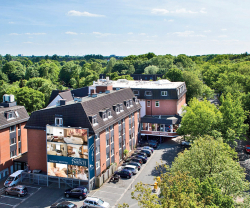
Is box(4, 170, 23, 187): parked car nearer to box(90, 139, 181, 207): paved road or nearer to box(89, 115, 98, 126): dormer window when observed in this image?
box(90, 139, 181, 207): paved road

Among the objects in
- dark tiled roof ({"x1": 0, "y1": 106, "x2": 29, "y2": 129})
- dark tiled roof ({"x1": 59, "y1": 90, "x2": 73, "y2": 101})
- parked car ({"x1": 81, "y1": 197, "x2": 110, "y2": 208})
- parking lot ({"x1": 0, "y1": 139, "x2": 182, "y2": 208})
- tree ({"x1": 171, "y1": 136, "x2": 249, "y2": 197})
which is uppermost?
dark tiled roof ({"x1": 59, "y1": 90, "x2": 73, "y2": 101})

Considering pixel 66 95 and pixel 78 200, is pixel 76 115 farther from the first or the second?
pixel 66 95

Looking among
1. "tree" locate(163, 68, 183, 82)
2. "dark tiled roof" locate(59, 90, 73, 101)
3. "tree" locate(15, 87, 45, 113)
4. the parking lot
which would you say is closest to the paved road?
the parking lot

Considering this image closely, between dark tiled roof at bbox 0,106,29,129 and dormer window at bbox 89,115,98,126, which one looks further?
dark tiled roof at bbox 0,106,29,129

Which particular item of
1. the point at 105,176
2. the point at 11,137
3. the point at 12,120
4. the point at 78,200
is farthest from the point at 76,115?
the point at 11,137

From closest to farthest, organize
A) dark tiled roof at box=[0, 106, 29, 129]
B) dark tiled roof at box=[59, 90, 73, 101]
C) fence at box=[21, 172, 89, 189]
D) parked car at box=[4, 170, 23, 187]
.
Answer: fence at box=[21, 172, 89, 189], parked car at box=[4, 170, 23, 187], dark tiled roof at box=[0, 106, 29, 129], dark tiled roof at box=[59, 90, 73, 101]

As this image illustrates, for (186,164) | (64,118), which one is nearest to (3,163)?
(64,118)

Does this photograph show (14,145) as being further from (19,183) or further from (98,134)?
(98,134)
